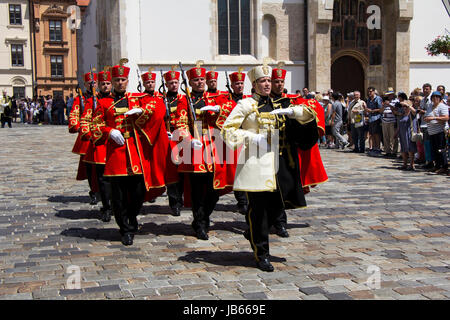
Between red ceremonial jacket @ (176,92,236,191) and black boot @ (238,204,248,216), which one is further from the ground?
red ceremonial jacket @ (176,92,236,191)

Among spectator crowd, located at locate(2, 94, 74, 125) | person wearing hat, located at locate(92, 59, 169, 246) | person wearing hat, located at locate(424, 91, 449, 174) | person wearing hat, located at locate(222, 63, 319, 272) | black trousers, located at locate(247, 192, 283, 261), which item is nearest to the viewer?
person wearing hat, located at locate(222, 63, 319, 272)

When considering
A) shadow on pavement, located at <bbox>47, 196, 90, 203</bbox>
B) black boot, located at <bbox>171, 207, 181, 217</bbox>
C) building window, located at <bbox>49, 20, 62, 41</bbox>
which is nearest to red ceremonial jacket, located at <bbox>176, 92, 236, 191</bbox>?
black boot, located at <bbox>171, 207, 181, 217</bbox>

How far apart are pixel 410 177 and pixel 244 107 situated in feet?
24.5

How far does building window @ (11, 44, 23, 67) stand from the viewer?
187 ft

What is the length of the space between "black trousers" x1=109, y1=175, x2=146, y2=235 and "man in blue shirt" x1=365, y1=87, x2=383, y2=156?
10833 mm

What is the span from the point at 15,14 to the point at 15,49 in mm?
3423

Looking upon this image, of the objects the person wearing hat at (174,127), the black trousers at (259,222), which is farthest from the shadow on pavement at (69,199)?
the black trousers at (259,222)

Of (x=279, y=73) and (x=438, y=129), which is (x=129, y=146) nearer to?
(x=279, y=73)

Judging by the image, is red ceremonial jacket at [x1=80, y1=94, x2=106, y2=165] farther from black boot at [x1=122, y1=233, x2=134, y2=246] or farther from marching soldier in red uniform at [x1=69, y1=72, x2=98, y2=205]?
black boot at [x1=122, y1=233, x2=134, y2=246]

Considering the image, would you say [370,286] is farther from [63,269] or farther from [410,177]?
[410,177]

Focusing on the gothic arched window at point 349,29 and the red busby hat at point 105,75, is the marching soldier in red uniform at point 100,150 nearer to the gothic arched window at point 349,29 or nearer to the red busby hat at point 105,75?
the red busby hat at point 105,75

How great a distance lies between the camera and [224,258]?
6230mm

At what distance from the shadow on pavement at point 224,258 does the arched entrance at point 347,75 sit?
81.5 ft

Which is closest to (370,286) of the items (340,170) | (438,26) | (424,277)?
(424,277)
